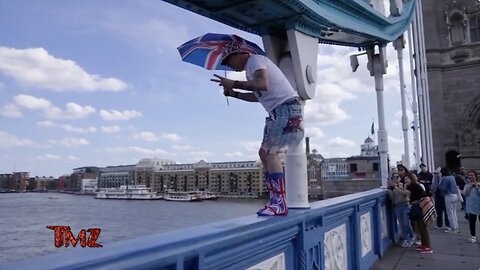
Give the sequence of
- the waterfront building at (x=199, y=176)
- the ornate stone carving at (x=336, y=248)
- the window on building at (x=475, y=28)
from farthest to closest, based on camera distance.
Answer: the waterfront building at (x=199, y=176), the window on building at (x=475, y=28), the ornate stone carving at (x=336, y=248)

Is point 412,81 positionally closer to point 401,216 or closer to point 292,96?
point 401,216

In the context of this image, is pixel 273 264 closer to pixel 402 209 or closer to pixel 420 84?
pixel 402 209

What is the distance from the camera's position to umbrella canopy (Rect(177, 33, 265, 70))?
93.7 inches

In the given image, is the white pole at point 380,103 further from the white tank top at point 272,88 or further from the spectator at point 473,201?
the white tank top at point 272,88

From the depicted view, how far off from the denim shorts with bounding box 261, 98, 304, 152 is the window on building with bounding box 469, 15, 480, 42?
83.1ft

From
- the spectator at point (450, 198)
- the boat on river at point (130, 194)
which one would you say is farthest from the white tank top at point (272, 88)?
the boat on river at point (130, 194)

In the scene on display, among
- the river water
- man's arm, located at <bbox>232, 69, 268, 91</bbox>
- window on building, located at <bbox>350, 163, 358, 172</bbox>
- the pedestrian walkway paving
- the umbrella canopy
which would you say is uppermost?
window on building, located at <bbox>350, 163, 358, 172</bbox>

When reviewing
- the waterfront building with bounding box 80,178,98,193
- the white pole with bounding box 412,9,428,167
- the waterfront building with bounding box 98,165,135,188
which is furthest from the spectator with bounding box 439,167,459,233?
the waterfront building with bounding box 80,178,98,193

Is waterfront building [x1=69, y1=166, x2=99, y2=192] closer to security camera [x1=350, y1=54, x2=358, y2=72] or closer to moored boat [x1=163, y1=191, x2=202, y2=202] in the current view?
moored boat [x1=163, y1=191, x2=202, y2=202]

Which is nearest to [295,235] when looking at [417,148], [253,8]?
[253,8]

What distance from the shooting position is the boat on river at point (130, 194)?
63.9 metres

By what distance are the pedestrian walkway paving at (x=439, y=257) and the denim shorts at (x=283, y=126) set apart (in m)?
2.93

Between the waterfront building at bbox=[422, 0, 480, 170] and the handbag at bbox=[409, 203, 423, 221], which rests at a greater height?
the waterfront building at bbox=[422, 0, 480, 170]

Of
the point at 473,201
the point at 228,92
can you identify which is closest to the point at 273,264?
the point at 228,92
